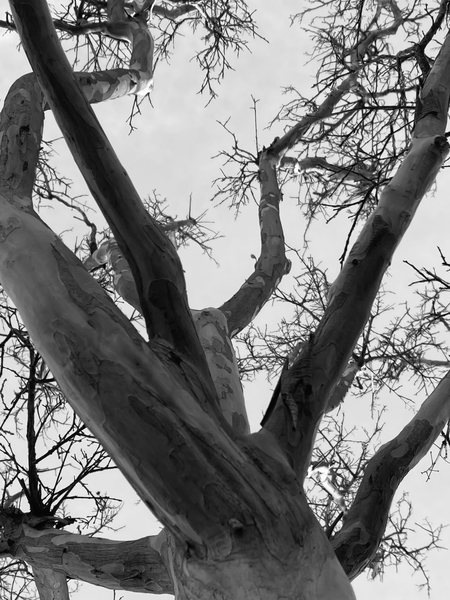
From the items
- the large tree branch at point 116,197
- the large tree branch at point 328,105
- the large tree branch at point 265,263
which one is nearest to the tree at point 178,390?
the large tree branch at point 116,197

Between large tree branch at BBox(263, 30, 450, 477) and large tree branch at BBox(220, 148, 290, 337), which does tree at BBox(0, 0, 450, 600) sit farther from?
large tree branch at BBox(220, 148, 290, 337)

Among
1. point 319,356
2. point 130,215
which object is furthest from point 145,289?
point 319,356

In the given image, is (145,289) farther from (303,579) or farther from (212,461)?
(303,579)

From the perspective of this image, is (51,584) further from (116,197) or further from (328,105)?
(328,105)

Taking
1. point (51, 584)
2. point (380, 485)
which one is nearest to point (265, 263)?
point (380, 485)

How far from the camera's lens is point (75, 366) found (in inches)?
62.4

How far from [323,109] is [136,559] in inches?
147

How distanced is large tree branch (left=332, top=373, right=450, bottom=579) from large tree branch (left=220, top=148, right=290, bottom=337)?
1.31m

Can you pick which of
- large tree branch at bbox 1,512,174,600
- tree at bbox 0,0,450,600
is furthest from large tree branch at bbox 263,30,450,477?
large tree branch at bbox 1,512,174,600

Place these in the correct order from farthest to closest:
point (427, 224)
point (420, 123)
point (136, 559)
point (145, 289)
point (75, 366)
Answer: point (427, 224)
point (420, 123)
point (136, 559)
point (145, 289)
point (75, 366)

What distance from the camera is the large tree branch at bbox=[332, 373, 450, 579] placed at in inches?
80.8

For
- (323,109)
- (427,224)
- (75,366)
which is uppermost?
(427,224)

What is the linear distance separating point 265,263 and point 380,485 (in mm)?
2063

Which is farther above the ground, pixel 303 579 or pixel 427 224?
pixel 427 224
